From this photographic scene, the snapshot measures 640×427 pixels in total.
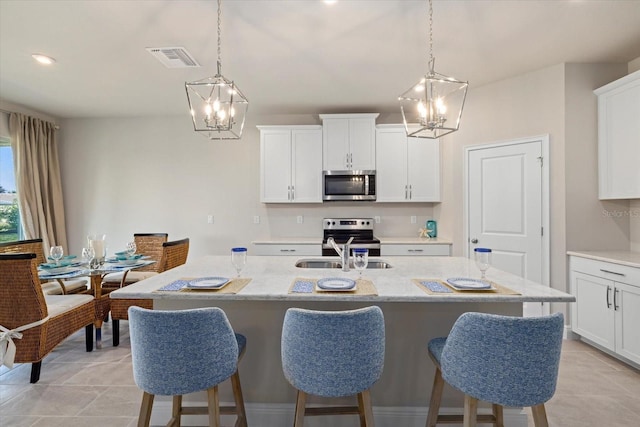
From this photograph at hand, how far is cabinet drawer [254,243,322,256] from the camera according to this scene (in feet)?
13.2

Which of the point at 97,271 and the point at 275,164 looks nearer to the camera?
the point at 97,271

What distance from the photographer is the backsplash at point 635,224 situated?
297cm

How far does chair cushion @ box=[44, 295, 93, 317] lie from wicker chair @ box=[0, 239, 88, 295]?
0.36 m

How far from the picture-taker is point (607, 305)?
8.71 feet

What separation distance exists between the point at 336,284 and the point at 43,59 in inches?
134

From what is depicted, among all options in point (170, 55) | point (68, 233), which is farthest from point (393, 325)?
point (68, 233)

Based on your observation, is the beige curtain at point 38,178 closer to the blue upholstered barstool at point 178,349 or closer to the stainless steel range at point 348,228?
the stainless steel range at point 348,228

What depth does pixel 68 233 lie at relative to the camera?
4828 mm

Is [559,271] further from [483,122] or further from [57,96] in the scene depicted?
[57,96]

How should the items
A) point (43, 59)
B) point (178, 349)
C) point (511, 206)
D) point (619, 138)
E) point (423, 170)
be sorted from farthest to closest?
point (423, 170) → point (511, 206) → point (43, 59) → point (619, 138) → point (178, 349)

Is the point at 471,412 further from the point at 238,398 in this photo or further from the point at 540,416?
the point at 238,398

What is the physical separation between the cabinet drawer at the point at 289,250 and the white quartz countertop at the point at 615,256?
259 centimetres

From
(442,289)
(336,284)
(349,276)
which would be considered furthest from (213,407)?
(442,289)

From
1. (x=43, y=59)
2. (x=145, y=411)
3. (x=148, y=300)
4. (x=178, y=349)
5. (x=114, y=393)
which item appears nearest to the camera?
(x=178, y=349)
